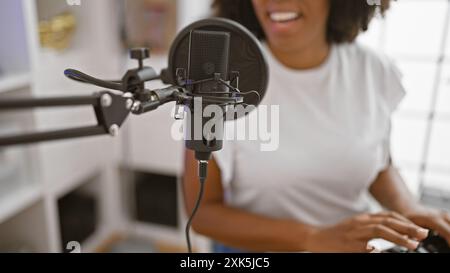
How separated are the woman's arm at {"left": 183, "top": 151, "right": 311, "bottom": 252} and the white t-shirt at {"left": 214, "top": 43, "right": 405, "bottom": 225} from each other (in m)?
0.04

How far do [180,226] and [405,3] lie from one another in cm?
145

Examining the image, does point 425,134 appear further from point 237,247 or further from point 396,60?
point 237,247

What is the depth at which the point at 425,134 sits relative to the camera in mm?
605

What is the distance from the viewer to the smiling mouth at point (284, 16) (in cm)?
48

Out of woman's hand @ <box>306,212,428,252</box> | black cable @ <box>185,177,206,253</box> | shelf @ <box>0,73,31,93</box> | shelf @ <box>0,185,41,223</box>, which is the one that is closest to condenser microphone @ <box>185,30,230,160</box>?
black cable @ <box>185,177,206,253</box>

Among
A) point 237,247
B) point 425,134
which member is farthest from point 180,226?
Answer: point 425,134

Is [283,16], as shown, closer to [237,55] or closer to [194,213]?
[237,55]

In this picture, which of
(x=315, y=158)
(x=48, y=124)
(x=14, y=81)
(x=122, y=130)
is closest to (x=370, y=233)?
(x=315, y=158)

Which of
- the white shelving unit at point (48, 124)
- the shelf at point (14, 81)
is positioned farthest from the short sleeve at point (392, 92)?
the shelf at point (14, 81)

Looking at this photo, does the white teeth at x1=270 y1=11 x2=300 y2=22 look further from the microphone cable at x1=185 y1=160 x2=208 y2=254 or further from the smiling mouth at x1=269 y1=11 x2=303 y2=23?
the microphone cable at x1=185 y1=160 x2=208 y2=254

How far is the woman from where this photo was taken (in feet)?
1.66

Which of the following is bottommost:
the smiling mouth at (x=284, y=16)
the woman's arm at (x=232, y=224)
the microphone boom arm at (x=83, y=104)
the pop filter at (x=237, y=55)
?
the woman's arm at (x=232, y=224)

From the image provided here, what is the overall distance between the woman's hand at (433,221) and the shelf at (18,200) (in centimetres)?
93

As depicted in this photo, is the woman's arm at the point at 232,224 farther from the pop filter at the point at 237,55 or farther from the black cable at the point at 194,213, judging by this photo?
the pop filter at the point at 237,55
